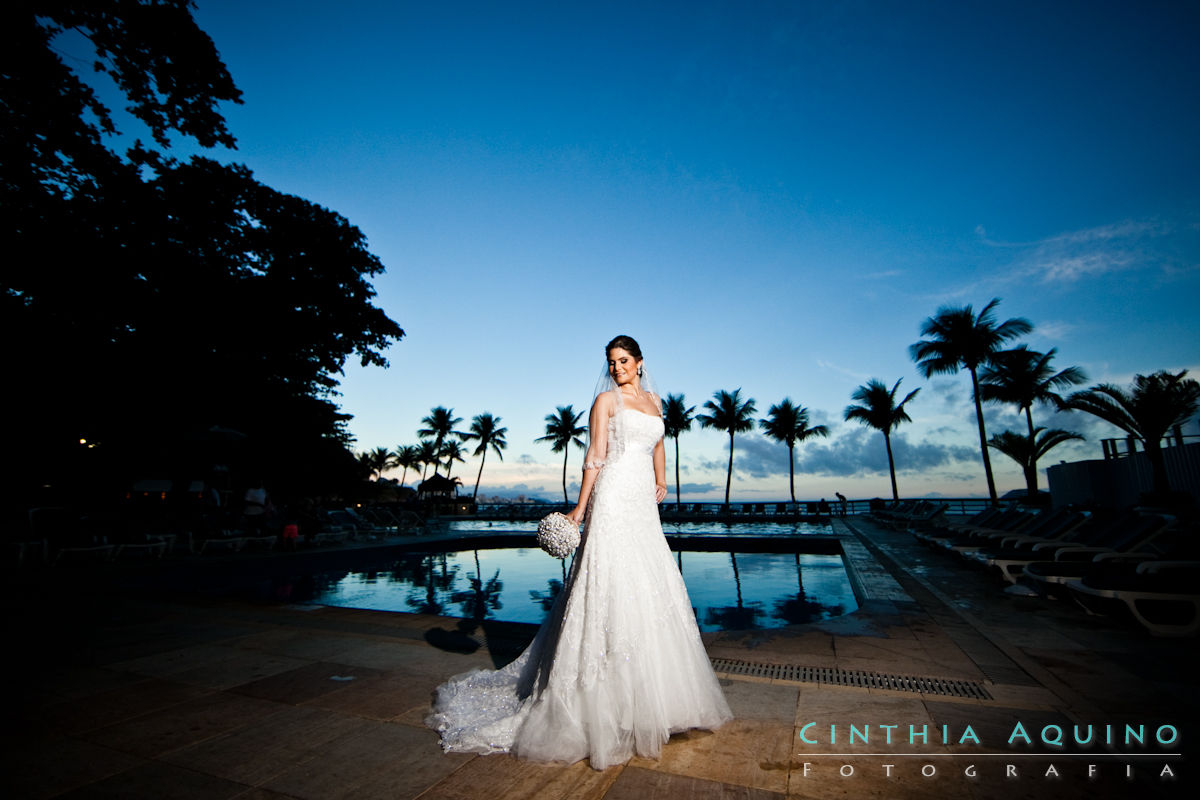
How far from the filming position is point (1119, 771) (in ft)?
7.13

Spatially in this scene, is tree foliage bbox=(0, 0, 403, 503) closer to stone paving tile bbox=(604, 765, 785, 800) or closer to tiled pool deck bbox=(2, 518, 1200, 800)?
tiled pool deck bbox=(2, 518, 1200, 800)

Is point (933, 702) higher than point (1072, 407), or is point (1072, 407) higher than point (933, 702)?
point (1072, 407)

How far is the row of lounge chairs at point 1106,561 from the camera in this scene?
176 inches

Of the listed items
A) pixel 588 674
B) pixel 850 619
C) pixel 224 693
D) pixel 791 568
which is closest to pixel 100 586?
pixel 224 693

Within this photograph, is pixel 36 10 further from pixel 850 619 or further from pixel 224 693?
pixel 850 619

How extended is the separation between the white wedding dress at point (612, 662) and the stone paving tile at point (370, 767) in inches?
5.2

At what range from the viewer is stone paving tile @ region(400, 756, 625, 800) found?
2.09 m

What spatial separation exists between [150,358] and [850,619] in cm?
1997

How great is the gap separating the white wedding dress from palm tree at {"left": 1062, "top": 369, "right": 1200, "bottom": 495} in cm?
2131

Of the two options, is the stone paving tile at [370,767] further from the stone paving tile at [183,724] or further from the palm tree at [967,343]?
the palm tree at [967,343]

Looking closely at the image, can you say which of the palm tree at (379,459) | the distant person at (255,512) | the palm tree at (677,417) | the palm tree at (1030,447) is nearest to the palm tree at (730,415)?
the palm tree at (677,417)

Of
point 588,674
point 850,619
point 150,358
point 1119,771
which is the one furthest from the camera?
point 150,358

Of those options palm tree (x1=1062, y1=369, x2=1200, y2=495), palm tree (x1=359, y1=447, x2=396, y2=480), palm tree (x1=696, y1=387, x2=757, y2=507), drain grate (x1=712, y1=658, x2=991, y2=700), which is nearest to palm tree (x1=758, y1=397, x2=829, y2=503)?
palm tree (x1=696, y1=387, x2=757, y2=507)

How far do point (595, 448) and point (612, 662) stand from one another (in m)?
1.15
